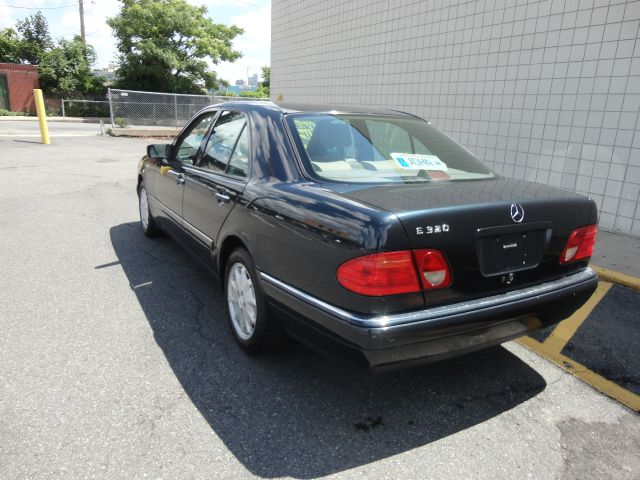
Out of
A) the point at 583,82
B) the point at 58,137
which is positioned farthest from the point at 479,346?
the point at 58,137

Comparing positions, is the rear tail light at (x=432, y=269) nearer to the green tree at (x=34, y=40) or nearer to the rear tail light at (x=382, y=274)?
the rear tail light at (x=382, y=274)

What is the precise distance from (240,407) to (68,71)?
35.3 m

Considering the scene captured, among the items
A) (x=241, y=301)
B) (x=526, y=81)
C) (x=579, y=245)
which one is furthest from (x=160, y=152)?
(x=526, y=81)

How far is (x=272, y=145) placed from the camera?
9.46ft

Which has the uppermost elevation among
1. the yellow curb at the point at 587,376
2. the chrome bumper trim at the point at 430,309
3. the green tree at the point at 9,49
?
the green tree at the point at 9,49

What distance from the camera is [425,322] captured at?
6.91 ft

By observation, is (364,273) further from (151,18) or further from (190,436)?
(151,18)

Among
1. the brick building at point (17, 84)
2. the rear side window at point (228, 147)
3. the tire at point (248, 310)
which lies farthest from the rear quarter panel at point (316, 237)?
the brick building at point (17, 84)

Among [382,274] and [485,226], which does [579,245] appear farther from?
[382,274]

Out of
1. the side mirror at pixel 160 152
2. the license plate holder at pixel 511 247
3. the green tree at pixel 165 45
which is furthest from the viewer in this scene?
the green tree at pixel 165 45

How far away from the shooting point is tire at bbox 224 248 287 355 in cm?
278

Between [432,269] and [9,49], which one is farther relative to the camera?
[9,49]

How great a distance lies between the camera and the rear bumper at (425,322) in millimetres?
2070

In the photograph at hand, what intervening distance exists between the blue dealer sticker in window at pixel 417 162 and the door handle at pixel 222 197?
110 centimetres
